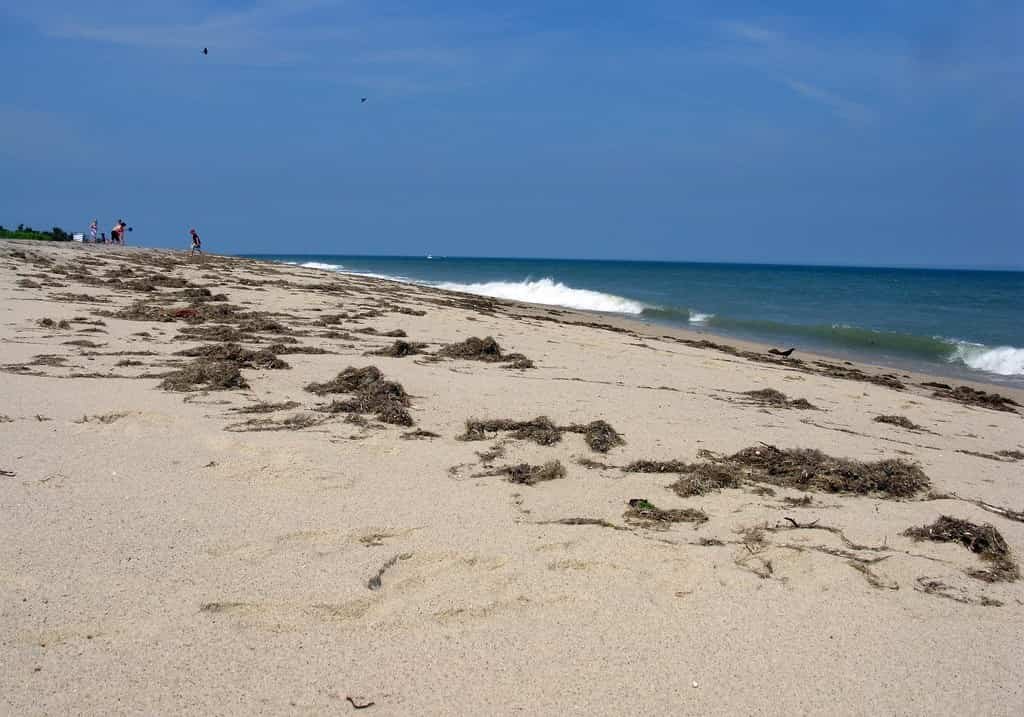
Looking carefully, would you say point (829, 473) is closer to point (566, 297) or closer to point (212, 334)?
point (212, 334)

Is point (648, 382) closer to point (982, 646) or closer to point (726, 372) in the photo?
point (726, 372)

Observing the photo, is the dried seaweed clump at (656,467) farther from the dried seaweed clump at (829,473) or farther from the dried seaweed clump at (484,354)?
the dried seaweed clump at (484,354)

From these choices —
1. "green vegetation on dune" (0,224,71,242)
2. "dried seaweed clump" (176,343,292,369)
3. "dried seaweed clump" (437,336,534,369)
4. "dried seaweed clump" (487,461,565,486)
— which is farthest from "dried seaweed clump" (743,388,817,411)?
"green vegetation on dune" (0,224,71,242)

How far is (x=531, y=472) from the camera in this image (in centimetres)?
462

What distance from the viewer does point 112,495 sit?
3.79 m

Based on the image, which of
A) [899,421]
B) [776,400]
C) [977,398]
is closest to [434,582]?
[776,400]

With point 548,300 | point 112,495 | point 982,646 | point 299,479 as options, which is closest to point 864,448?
point 982,646

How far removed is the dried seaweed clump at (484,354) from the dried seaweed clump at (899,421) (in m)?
3.58

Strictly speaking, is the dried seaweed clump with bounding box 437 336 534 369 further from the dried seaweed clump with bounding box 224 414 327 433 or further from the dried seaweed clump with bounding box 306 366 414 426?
the dried seaweed clump with bounding box 224 414 327 433

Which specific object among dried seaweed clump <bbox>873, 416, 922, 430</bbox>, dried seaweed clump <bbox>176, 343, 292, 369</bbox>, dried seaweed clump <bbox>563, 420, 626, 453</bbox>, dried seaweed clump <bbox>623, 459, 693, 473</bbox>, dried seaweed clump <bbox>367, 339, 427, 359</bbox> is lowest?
dried seaweed clump <bbox>873, 416, 922, 430</bbox>

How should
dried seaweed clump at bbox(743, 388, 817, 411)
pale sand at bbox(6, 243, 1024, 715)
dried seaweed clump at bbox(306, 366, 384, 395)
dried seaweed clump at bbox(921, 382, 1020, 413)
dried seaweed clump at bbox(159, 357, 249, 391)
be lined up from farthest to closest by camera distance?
dried seaweed clump at bbox(921, 382, 1020, 413) < dried seaweed clump at bbox(743, 388, 817, 411) < dried seaweed clump at bbox(306, 366, 384, 395) < dried seaweed clump at bbox(159, 357, 249, 391) < pale sand at bbox(6, 243, 1024, 715)

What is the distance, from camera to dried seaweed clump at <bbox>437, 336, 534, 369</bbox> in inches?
342

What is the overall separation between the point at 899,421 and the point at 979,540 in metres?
3.80

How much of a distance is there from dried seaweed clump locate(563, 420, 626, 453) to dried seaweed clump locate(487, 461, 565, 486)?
60cm
